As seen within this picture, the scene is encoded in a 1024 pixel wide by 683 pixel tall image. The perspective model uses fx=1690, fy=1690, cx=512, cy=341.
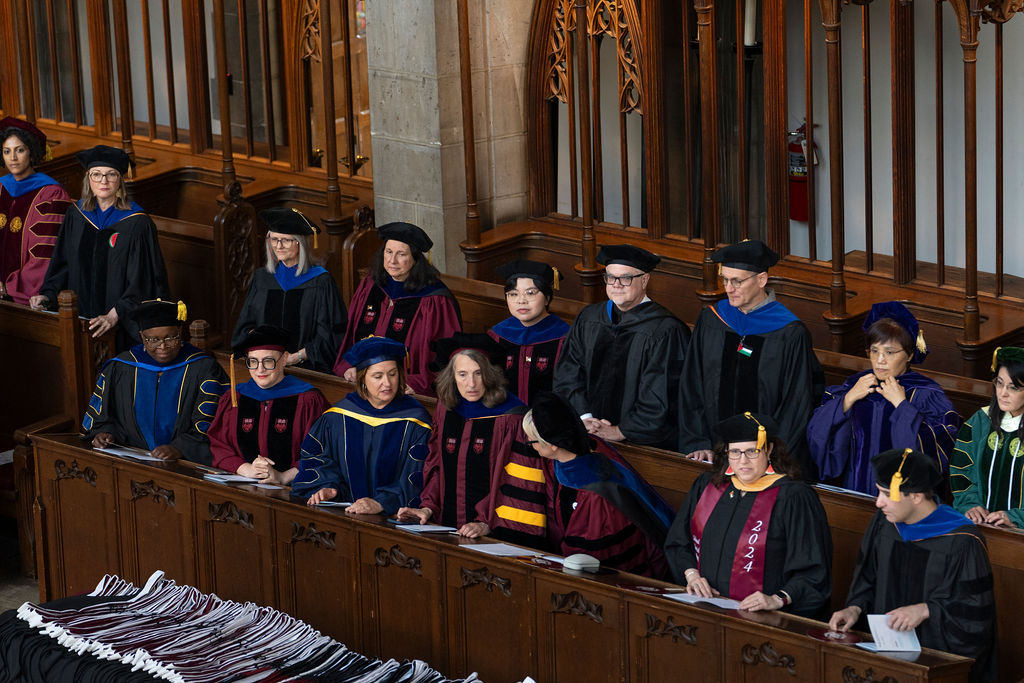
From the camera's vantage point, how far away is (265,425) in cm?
757

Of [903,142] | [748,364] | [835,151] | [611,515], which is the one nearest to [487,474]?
[611,515]

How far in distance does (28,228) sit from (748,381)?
448 centimetres

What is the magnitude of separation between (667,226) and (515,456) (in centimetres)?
345

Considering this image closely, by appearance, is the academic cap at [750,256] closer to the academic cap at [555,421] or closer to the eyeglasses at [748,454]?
the academic cap at [555,421]

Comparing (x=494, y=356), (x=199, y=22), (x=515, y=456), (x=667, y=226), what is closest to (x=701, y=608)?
(x=515, y=456)

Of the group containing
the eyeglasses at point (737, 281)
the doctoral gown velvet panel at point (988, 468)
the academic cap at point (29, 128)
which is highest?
the academic cap at point (29, 128)

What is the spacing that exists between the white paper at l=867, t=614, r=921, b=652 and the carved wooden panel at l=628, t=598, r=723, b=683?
0.53 meters

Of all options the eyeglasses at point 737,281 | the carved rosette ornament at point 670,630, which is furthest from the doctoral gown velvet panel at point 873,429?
the carved rosette ornament at point 670,630

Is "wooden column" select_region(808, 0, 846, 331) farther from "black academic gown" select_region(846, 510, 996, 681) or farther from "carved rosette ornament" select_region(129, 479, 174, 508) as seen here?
"carved rosette ornament" select_region(129, 479, 174, 508)

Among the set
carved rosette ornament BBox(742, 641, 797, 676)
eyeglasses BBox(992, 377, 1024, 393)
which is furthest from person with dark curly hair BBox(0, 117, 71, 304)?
eyeglasses BBox(992, 377, 1024, 393)

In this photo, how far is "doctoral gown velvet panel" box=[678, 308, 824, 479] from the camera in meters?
7.08

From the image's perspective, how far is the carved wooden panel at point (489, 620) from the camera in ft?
20.5

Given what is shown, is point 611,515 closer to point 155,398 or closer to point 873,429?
point 873,429

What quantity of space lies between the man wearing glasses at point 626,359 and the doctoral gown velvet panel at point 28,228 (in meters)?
3.45
